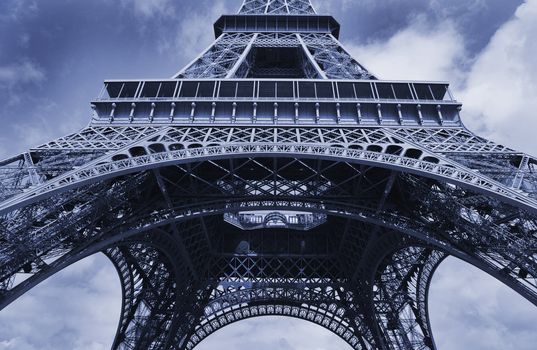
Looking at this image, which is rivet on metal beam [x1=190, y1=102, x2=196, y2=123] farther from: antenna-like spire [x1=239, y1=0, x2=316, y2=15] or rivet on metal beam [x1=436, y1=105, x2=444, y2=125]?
antenna-like spire [x1=239, y1=0, x2=316, y2=15]

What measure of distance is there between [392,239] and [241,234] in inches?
466

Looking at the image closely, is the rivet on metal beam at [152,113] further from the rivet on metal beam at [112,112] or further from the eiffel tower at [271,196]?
the rivet on metal beam at [112,112]

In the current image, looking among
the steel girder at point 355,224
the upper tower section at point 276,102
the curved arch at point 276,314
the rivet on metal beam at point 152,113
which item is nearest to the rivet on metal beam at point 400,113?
the upper tower section at point 276,102

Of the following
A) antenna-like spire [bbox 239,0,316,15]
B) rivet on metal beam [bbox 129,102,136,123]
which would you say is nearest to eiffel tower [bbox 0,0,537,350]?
rivet on metal beam [bbox 129,102,136,123]

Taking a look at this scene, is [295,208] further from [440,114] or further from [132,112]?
[132,112]

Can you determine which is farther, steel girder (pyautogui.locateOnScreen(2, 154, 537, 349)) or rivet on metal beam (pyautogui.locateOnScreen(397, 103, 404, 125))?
rivet on metal beam (pyautogui.locateOnScreen(397, 103, 404, 125))

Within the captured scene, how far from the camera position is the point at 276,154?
50.3 feet

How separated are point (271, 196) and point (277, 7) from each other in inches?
983

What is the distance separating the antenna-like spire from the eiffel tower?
5551mm

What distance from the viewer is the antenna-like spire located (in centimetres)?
3597

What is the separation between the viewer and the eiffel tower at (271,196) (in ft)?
47.3

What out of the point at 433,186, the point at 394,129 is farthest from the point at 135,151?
the point at 433,186

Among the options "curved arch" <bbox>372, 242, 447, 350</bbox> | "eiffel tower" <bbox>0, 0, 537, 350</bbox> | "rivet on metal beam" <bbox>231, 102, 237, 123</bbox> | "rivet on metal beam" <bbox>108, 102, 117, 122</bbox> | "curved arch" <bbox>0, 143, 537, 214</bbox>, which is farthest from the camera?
"curved arch" <bbox>372, 242, 447, 350</bbox>

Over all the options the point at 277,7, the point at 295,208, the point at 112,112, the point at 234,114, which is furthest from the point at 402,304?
the point at 277,7
